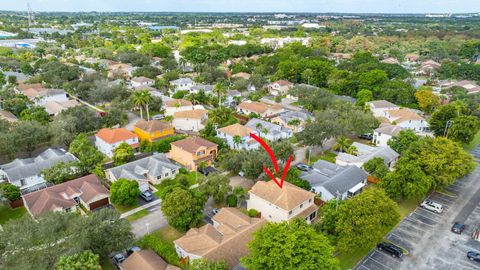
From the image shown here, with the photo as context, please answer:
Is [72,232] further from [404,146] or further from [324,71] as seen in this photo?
[324,71]

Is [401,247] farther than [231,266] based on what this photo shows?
Yes

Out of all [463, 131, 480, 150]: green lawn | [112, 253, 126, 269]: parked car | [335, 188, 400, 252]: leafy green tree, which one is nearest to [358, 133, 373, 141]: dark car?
[463, 131, 480, 150]: green lawn

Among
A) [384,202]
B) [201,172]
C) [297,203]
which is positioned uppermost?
[384,202]

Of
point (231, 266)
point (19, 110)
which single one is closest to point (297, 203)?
point (231, 266)

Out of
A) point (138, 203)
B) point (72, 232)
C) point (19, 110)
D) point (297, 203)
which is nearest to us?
point (72, 232)

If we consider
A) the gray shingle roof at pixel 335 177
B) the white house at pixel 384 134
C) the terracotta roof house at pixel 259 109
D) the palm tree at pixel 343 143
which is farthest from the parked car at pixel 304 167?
the terracotta roof house at pixel 259 109

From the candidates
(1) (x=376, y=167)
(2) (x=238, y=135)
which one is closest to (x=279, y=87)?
(2) (x=238, y=135)
